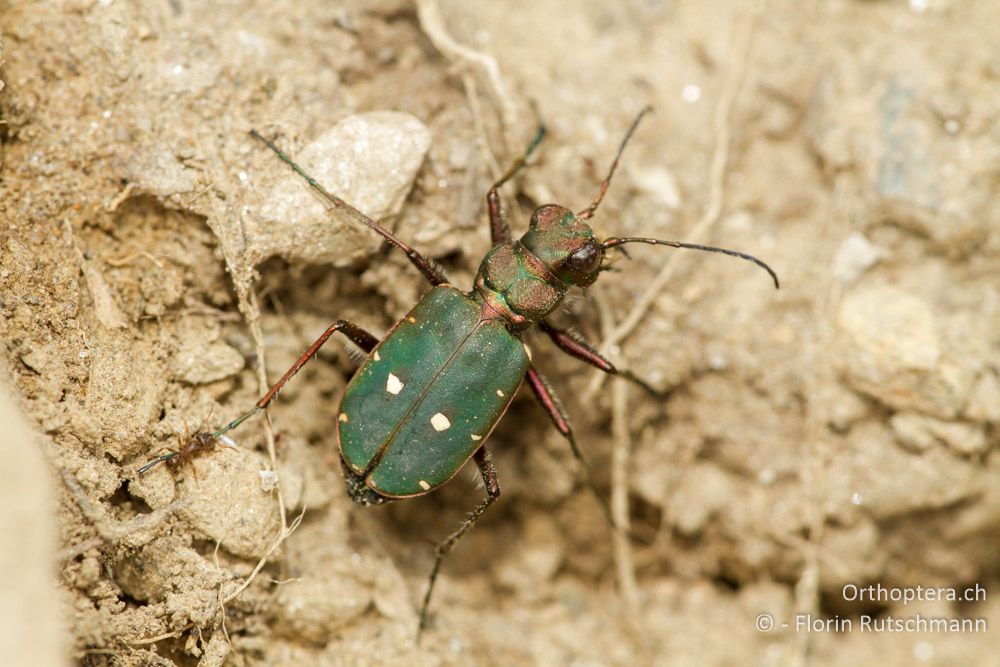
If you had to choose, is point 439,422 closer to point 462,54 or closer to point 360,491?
point 360,491

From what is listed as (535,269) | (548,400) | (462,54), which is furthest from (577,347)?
(462,54)

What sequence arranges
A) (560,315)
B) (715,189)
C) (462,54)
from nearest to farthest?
(462,54), (560,315), (715,189)

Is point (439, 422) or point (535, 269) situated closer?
point (439, 422)

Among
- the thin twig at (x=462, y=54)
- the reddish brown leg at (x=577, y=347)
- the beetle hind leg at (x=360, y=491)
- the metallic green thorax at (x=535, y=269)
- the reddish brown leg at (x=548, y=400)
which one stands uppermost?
the thin twig at (x=462, y=54)

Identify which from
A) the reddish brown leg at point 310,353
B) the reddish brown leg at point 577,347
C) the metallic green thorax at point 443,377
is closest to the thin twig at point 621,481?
the reddish brown leg at point 577,347

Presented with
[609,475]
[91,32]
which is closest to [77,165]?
[91,32]

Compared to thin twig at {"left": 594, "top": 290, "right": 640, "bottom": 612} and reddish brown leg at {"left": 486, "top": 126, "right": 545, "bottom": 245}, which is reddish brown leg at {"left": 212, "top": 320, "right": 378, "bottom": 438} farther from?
thin twig at {"left": 594, "top": 290, "right": 640, "bottom": 612}

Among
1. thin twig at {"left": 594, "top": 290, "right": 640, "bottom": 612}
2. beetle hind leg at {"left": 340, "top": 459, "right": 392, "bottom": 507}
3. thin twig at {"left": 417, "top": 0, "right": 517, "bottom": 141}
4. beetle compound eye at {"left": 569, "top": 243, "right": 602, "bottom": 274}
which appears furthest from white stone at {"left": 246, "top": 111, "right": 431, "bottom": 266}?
thin twig at {"left": 594, "top": 290, "right": 640, "bottom": 612}

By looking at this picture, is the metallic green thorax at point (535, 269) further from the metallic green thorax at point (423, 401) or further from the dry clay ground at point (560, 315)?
the dry clay ground at point (560, 315)
